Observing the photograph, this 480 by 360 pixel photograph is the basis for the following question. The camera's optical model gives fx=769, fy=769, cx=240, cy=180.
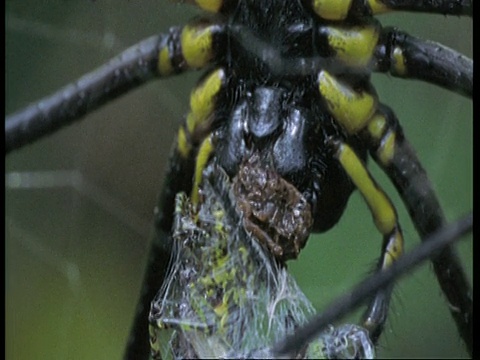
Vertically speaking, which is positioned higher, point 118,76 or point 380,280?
point 118,76

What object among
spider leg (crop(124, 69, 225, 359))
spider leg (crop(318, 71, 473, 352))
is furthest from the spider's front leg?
spider leg (crop(318, 71, 473, 352))

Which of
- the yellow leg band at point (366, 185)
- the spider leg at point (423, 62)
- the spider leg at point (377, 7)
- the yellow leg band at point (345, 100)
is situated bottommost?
the yellow leg band at point (366, 185)

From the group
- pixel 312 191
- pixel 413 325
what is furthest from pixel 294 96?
pixel 413 325

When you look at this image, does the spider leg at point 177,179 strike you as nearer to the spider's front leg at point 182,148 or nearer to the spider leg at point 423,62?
the spider's front leg at point 182,148

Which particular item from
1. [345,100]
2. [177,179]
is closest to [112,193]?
[177,179]

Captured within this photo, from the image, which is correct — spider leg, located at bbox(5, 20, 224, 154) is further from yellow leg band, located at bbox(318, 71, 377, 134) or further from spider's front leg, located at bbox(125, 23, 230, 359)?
yellow leg band, located at bbox(318, 71, 377, 134)

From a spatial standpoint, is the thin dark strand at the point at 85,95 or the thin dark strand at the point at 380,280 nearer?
the thin dark strand at the point at 380,280

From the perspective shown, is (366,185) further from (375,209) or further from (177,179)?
(177,179)

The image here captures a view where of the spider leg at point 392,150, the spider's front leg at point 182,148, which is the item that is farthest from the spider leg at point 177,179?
the spider leg at point 392,150
